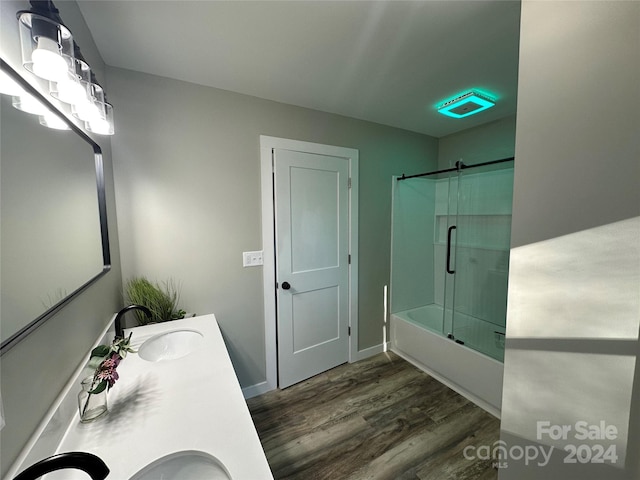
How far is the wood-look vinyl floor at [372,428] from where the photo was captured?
59.5 inches

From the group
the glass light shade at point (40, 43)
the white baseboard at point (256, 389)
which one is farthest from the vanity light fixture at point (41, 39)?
the white baseboard at point (256, 389)

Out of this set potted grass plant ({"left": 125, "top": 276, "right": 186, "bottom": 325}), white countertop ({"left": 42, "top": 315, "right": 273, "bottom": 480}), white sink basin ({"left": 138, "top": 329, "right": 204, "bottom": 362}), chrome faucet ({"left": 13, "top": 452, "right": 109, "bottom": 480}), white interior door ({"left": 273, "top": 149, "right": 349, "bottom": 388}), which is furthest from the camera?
white interior door ({"left": 273, "top": 149, "right": 349, "bottom": 388})

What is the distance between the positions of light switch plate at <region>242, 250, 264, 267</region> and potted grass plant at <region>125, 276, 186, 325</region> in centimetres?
57

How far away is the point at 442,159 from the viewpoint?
3.10m

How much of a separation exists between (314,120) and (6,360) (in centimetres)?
228

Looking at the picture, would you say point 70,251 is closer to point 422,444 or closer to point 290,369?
point 290,369

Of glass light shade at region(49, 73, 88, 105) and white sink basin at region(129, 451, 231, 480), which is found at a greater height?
glass light shade at region(49, 73, 88, 105)

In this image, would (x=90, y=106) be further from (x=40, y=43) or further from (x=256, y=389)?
(x=256, y=389)

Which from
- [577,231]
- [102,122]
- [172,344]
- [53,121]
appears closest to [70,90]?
[53,121]

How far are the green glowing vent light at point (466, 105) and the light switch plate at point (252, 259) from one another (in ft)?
6.80

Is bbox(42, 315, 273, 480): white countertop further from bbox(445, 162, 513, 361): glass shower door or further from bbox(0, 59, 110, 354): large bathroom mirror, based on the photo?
bbox(445, 162, 513, 361): glass shower door

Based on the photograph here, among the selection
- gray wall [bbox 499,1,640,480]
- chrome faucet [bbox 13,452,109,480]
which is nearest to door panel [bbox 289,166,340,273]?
gray wall [bbox 499,1,640,480]

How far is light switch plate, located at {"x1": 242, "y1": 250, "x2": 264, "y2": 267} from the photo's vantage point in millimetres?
2040

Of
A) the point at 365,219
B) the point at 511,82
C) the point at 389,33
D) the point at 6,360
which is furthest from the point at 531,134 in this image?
the point at 6,360
